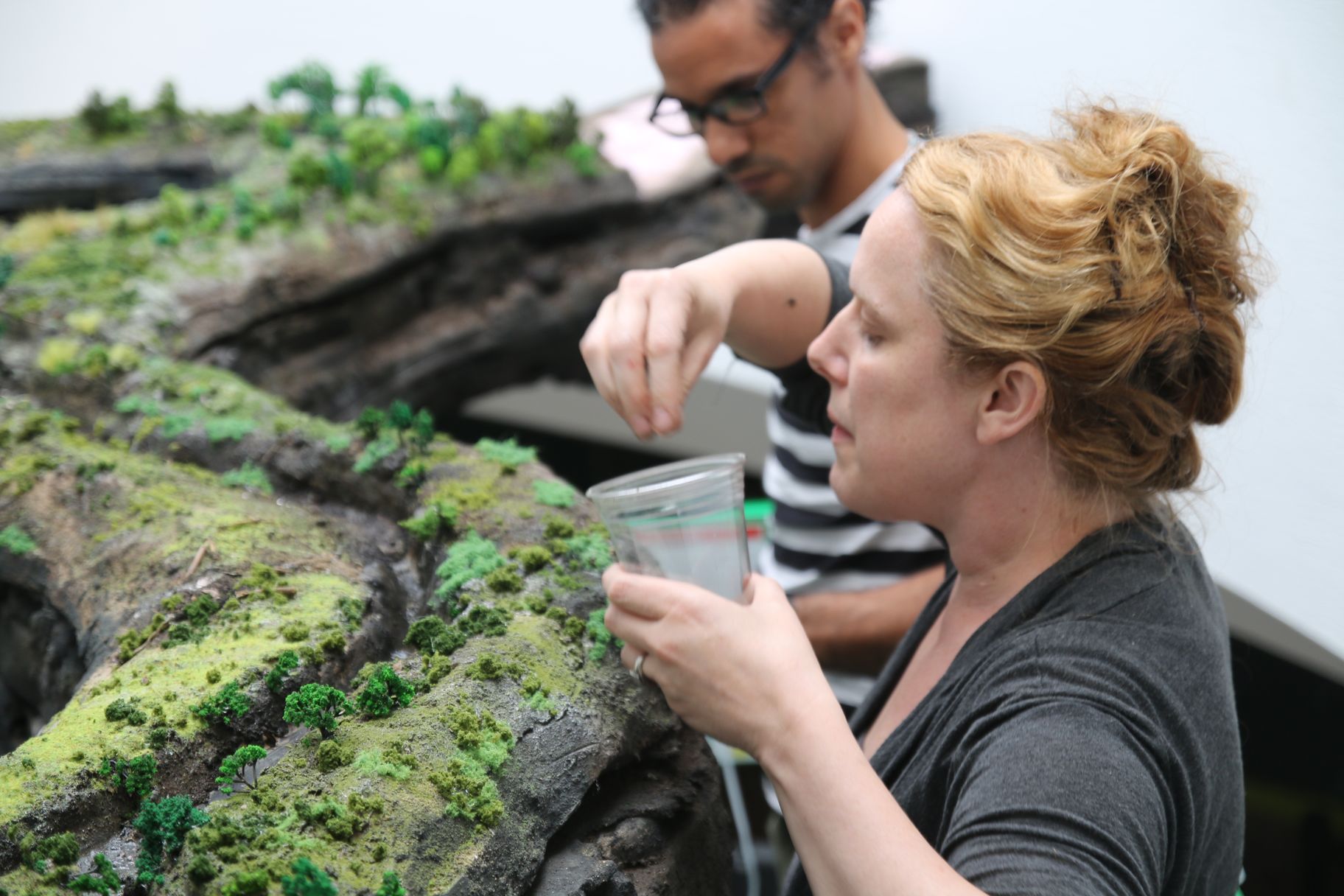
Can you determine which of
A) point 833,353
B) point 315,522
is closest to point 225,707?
point 315,522

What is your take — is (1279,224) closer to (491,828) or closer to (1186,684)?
(1186,684)

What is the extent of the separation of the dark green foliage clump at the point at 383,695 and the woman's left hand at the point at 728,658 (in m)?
0.32

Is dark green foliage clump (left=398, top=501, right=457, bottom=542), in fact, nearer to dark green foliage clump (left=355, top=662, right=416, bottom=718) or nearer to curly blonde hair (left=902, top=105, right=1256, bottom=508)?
dark green foliage clump (left=355, top=662, right=416, bottom=718)

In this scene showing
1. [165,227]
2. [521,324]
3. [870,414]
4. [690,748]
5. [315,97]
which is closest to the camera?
[870,414]

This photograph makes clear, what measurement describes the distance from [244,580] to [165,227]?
189 centimetres

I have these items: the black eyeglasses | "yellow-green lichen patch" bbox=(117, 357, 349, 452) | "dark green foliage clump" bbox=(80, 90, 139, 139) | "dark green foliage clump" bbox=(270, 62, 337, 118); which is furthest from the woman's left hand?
"dark green foliage clump" bbox=(80, 90, 139, 139)

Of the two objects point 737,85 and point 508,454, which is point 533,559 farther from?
point 737,85

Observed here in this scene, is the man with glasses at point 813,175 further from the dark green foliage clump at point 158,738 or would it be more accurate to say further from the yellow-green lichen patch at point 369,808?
the dark green foliage clump at point 158,738

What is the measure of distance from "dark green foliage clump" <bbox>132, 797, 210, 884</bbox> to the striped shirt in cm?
136

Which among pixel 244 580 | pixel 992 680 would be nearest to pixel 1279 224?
pixel 992 680

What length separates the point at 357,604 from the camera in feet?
5.72

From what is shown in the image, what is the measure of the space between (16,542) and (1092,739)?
187 centimetres

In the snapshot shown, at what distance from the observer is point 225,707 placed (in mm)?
1475

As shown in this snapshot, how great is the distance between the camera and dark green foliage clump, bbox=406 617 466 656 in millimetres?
1590
